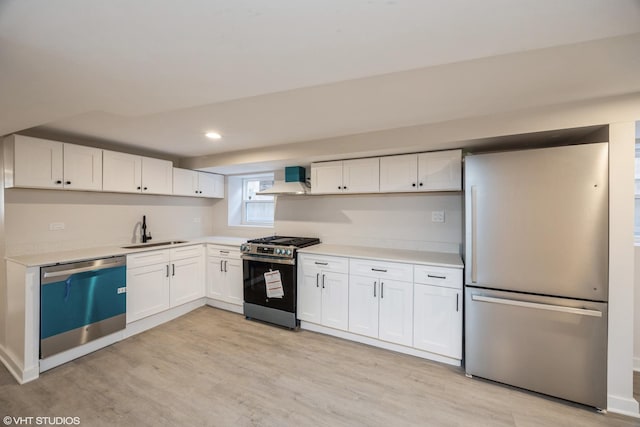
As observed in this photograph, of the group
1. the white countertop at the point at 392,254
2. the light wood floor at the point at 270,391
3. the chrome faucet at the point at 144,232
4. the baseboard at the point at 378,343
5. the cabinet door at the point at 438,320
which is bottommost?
the light wood floor at the point at 270,391

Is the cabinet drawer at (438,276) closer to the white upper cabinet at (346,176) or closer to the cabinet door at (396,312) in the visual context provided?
the cabinet door at (396,312)

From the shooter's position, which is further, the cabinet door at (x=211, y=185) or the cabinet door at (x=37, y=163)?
the cabinet door at (x=211, y=185)

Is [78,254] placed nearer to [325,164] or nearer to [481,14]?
[325,164]

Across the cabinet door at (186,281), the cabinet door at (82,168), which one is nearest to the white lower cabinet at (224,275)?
the cabinet door at (186,281)

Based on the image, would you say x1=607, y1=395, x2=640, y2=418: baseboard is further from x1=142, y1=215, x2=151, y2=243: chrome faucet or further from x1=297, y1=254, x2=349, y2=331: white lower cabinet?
x1=142, y1=215, x2=151, y2=243: chrome faucet

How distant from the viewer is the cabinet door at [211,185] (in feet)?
13.7

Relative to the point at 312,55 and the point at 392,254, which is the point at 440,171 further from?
the point at 312,55

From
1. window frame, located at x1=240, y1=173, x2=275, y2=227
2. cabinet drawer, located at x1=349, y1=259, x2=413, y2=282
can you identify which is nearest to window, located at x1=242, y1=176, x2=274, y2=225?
window frame, located at x1=240, y1=173, x2=275, y2=227

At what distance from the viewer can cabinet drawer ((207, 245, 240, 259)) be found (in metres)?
3.66

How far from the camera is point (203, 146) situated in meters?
3.38

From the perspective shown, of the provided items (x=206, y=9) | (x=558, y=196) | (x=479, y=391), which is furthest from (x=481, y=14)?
(x=479, y=391)

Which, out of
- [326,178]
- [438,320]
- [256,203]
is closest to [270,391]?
[438,320]

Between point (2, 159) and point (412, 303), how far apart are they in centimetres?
414

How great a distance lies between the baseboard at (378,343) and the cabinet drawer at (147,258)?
192 cm
